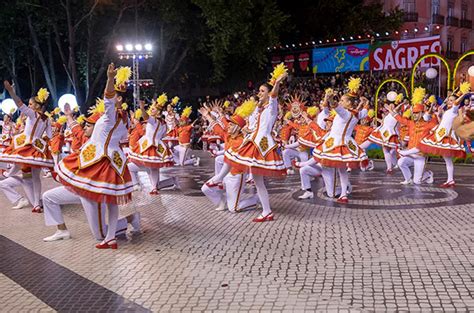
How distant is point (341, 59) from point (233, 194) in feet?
56.3

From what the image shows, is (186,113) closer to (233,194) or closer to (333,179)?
(333,179)

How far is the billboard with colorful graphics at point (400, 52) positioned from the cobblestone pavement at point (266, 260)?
13335 mm

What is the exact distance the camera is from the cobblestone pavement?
509 cm

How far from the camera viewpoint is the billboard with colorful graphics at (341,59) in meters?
24.4

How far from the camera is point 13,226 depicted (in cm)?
850

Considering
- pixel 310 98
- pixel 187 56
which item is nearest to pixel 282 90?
pixel 310 98

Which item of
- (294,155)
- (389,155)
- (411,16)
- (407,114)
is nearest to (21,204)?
(294,155)

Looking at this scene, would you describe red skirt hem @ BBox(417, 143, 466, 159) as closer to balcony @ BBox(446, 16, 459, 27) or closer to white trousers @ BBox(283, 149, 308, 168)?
white trousers @ BBox(283, 149, 308, 168)

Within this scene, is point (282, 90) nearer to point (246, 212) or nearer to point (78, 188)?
point (246, 212)

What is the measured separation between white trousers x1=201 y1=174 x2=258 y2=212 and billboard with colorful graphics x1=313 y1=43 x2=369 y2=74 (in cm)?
1614

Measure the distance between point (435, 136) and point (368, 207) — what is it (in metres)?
3.09

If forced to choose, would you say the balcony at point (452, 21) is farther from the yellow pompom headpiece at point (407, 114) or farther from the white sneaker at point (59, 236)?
the white sneaker at point (59, 236)

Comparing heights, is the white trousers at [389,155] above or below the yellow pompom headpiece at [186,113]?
below

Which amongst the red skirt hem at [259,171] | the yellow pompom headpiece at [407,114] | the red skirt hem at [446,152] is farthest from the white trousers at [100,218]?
the yellow pompom headpiece at [407,114]
